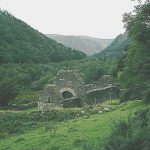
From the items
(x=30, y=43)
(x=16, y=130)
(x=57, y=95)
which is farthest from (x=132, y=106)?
(x=30, y=43)

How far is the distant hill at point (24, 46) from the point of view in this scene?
95188 mm

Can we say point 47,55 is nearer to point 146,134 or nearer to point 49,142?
point 49,142

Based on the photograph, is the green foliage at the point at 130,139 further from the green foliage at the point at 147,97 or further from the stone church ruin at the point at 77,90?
the stone church ruin at the point at 77,90

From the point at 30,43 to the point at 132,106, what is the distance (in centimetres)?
7825

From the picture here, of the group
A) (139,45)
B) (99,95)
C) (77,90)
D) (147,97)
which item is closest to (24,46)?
(77,90)

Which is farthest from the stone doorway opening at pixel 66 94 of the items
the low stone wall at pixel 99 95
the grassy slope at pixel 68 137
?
the grassy slope at pixel 68 137

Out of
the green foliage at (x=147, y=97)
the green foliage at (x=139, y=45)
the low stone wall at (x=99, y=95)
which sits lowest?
the low stone wall at (x=99, y=95)

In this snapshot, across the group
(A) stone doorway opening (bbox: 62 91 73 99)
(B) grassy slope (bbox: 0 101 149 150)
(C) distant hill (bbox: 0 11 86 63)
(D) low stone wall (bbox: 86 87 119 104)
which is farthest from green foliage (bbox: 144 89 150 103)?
(C) distant hill (bbox: 0 11 86 63)

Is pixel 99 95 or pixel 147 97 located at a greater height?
pixel 147 97

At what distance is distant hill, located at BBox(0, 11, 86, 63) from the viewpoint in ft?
312

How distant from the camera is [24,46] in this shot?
3910 inches

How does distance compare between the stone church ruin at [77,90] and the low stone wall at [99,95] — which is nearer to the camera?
the stone church ruin at [77,90]

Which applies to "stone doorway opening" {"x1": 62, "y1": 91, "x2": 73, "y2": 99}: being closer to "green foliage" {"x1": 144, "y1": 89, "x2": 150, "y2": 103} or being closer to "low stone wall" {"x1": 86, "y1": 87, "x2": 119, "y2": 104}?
"low stone wall" {"x1": 86, "y1": 87, "x2": 119, "y2": 104}

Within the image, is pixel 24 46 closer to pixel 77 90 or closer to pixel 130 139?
pixel 77 90
